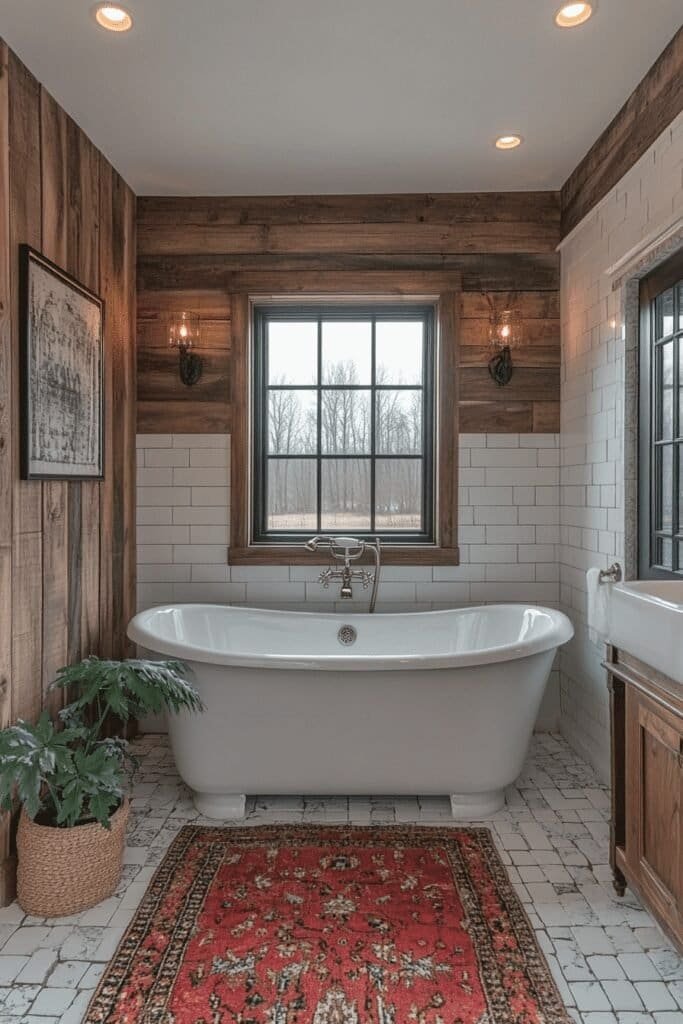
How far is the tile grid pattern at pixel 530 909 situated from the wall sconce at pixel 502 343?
189 cm

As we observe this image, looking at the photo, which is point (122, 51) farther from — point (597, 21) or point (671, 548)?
point (671, 548)

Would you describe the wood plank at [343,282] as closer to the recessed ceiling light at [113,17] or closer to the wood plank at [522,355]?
the wood plank at [522,355]

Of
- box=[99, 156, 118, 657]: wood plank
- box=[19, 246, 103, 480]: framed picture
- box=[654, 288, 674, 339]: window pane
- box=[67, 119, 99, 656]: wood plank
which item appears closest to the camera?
box=[19, 246, 103, 480]: framed picture

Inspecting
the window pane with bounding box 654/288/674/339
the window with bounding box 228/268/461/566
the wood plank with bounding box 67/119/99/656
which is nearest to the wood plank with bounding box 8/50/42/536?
the wood plank with bounding box 67/119/99/656

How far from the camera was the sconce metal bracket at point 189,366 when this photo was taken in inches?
140

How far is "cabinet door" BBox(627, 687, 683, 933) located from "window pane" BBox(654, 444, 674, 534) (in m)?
0.82

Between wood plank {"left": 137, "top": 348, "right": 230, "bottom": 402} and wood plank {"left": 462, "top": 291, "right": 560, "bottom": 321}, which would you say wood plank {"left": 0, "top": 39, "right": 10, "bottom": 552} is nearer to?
wood plank {"left": 137, "top": 348, "right": 230, "bottom": 402}

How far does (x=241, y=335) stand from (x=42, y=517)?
1497 millimetres

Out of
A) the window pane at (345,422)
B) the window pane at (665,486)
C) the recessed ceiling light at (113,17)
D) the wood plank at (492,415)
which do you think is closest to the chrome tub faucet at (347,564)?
the window pane at (345,422)

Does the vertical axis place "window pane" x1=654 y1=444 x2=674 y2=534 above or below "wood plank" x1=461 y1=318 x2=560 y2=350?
below

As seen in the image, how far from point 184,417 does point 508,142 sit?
6.47 feet

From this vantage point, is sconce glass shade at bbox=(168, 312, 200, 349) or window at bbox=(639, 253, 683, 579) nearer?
window at bbox=(639, 253, 683, 579)

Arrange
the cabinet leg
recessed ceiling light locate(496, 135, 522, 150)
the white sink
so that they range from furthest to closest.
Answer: recessed ceiling light locate(496, 135, 522, 150) < the cabinet leg < the white sink

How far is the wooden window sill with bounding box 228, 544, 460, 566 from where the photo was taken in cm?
354
